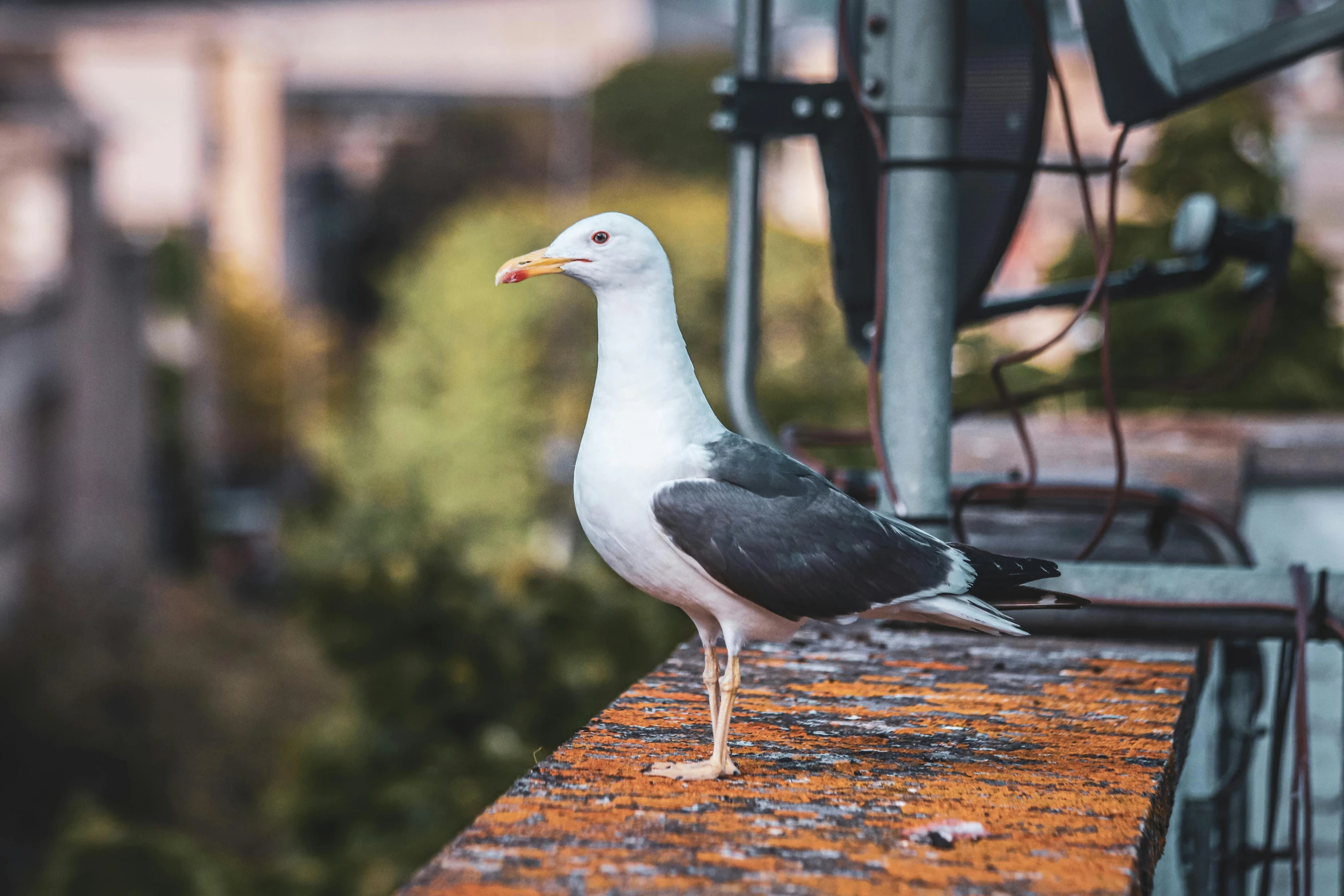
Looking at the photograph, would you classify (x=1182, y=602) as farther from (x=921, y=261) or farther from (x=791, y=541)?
(x=791, y=541)

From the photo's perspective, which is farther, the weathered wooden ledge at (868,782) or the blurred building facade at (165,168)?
the blurred building facade at (165,168)

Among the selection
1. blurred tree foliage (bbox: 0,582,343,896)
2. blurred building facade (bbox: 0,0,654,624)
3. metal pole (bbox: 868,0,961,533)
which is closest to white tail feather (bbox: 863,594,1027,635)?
metal pole (bbox: 868,0,961,533)

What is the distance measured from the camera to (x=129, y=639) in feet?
51.0

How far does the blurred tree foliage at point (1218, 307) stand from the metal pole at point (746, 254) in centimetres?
278

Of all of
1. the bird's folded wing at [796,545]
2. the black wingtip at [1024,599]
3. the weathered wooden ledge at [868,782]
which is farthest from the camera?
the black wingtip at [1024,599]

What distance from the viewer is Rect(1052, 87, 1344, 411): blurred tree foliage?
19.6 ft

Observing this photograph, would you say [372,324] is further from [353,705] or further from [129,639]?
[353,705]

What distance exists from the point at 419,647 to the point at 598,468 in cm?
288

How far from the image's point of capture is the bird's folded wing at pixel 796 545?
200cm

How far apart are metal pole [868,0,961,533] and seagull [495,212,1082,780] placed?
27.0 inches

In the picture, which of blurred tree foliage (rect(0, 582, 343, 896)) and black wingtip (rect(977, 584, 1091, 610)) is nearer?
black wingtip (rect(977, 584, 1091, 610))

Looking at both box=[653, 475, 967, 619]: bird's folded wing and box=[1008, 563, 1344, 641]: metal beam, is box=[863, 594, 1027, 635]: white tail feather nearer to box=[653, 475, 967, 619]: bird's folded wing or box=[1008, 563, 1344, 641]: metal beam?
box=[653, 475, 967, 619]: bird's folded wing

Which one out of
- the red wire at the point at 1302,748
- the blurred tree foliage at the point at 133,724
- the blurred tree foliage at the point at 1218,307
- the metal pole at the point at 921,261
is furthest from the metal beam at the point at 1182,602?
the blurred tree foliage at the point at 133,724

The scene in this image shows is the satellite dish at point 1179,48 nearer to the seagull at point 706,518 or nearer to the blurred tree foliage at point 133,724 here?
the seagull at point 706,518
